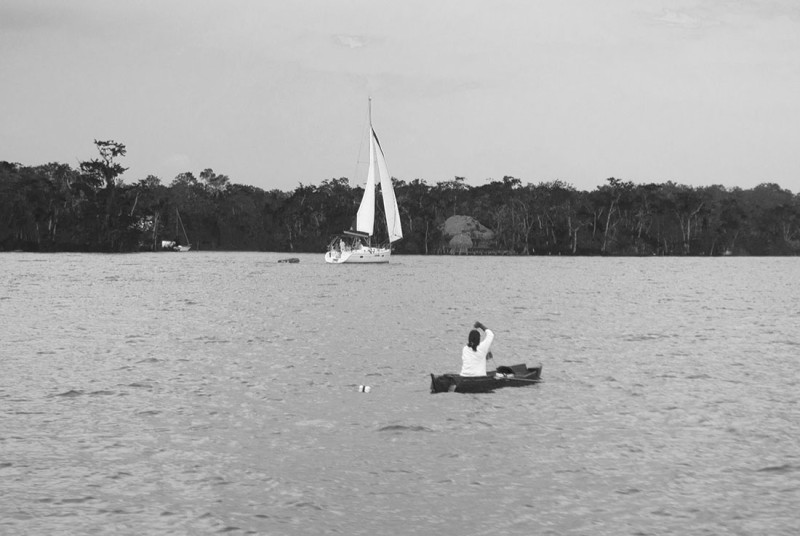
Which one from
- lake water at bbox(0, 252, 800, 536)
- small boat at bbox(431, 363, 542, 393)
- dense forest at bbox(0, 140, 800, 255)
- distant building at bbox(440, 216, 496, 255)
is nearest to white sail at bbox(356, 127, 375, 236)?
dense forest at bbox(0, 140, 800, 255)

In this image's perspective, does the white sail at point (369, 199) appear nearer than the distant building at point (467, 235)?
Yes

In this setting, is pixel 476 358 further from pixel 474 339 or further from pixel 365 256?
pixel 365 256

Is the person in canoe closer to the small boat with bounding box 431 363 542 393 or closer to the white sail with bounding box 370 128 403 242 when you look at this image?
the small boat with bounding box 431 363 542 393

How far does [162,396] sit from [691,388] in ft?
47.9

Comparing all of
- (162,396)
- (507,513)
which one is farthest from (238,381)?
(507,513)

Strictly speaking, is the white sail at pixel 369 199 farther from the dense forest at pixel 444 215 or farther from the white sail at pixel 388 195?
the dense forest at pixel 444 215

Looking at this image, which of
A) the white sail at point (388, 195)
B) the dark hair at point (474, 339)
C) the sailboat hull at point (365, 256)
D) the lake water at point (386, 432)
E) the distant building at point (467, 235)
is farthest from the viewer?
the distant building at point (467, 235)

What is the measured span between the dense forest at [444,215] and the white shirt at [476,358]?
153 metres

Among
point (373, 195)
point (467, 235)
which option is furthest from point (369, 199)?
point (467, 235)

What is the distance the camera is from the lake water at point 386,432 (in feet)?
43.4

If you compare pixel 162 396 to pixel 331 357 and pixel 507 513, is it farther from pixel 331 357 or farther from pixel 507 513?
pixel 507 513

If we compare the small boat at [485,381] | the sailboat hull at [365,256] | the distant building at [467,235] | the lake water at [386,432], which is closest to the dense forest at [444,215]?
the distant building at [467,235]

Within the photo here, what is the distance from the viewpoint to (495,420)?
20.1 m

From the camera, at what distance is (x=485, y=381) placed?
2295cm
